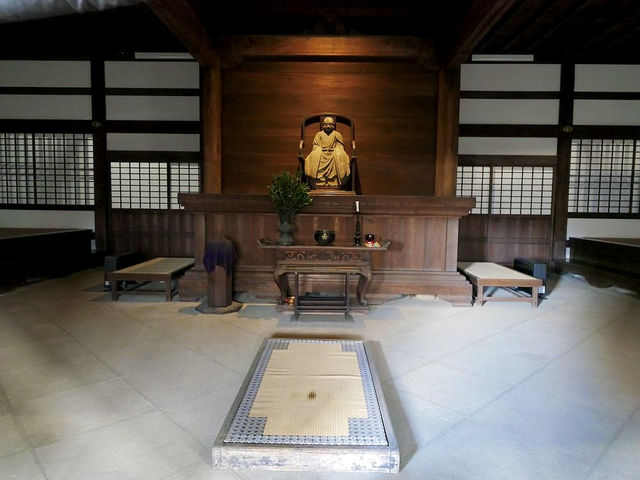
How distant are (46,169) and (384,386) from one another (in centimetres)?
730

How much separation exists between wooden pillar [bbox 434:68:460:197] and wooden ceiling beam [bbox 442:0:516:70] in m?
0.21

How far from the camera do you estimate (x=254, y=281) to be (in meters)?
4.72

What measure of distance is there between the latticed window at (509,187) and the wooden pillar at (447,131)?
1407mm

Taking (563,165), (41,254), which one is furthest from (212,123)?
(563,165)

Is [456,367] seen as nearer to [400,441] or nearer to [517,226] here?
[400,441]

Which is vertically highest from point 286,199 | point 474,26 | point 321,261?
point 474,26

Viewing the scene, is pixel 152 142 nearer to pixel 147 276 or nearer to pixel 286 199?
pixel 147 276

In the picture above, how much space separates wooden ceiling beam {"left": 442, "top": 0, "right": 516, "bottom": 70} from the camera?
3.91m

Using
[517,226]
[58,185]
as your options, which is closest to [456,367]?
[517,226]

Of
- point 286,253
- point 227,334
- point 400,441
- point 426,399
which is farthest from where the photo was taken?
point 286,253

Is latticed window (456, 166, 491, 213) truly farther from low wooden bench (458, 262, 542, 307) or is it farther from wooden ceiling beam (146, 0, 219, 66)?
wooden ceiling beam (146, 0, 219, 66)

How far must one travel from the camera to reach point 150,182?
286 inches

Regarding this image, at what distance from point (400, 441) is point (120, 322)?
2812 mm

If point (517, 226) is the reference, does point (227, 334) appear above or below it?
below
